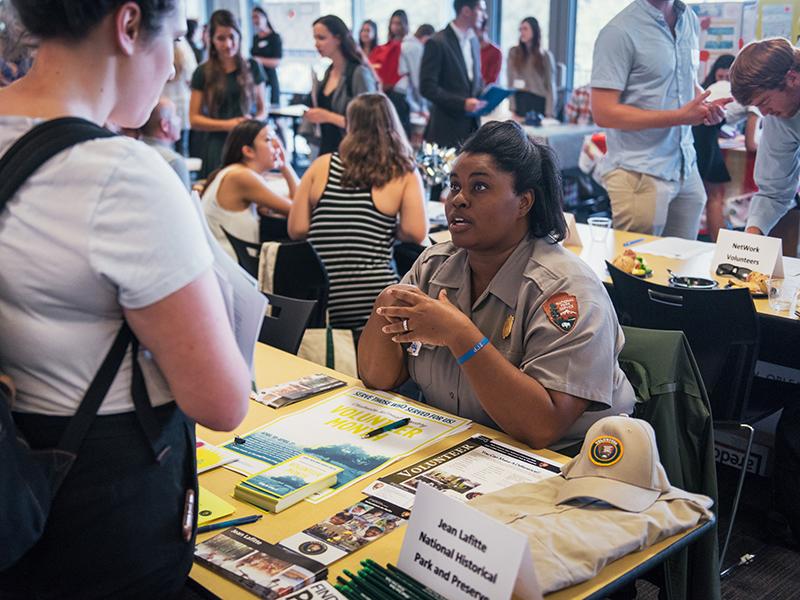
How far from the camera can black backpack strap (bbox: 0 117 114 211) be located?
0.91 m

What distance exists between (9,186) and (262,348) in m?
1.53

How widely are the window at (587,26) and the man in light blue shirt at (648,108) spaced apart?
5227 mm

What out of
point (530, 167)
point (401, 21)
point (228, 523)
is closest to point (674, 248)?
point (530, 167)

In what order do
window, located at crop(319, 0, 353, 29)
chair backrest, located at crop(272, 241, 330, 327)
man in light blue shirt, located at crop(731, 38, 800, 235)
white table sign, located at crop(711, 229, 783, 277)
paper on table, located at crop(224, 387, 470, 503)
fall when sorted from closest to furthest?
paper on table, located at crop(224, 387, 470, 503)
white table sign, located at crop(711, 229, 783, 277)
man in light blue shirt, located at crop(731, 38, 800, 235)
chair backrest, located at crop(272, 241, 330, 327)
window, located at crop(319, 0, 353, 29)

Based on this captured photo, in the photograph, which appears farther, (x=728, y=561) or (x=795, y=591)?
(x=728, y=561)

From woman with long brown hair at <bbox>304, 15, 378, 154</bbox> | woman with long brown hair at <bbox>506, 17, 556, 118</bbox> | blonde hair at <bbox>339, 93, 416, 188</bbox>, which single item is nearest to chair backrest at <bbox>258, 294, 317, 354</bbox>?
blonde hair at <bbox>339, 93, 416, 188</bbox>

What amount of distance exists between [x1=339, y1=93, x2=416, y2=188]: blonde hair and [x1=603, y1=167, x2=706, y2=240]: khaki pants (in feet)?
3.14

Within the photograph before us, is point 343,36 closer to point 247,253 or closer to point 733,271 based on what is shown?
point 247,253

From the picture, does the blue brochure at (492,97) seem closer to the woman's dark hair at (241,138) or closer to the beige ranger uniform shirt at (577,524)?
the woman's dark hair at (241,138)

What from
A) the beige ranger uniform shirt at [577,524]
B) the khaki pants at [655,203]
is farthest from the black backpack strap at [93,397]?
the khaki pants at [655,203]

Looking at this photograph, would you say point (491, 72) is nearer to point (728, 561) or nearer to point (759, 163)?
point (759, 163)

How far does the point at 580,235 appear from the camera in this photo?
3791 mm

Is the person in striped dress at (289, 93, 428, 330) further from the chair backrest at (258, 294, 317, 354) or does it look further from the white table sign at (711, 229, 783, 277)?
the white table sign at (711, 229, 783, 277)

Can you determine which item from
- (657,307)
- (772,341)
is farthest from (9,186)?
(772,341)
